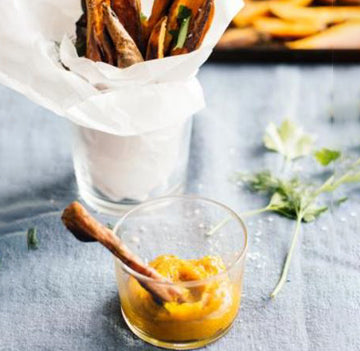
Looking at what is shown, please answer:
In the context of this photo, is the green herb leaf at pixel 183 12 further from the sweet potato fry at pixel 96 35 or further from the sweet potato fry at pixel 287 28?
the sweet potato fry at pixel 287 28

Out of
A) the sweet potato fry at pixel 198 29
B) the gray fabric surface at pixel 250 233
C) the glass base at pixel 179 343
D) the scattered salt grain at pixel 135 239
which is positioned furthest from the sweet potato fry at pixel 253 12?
the glass base at pixel 179 343

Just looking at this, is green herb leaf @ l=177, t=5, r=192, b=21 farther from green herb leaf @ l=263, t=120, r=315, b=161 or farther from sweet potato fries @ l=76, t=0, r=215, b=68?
green herb leaf @ l=263, t=120, r=315, b=161

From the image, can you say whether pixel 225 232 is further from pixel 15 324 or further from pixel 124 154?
pixel 15 324

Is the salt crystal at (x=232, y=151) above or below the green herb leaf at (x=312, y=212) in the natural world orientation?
below

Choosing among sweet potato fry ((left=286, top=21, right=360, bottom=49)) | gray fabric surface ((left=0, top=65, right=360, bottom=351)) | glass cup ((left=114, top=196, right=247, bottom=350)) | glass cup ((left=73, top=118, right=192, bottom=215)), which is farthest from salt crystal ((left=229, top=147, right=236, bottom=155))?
sweet potato fry ((left=286, top=21, right=360, bottom=49))

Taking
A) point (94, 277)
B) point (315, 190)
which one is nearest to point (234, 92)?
point (315, 190)

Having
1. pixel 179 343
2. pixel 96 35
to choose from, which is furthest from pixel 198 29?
pixel 179 343

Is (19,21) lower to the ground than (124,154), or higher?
higher
